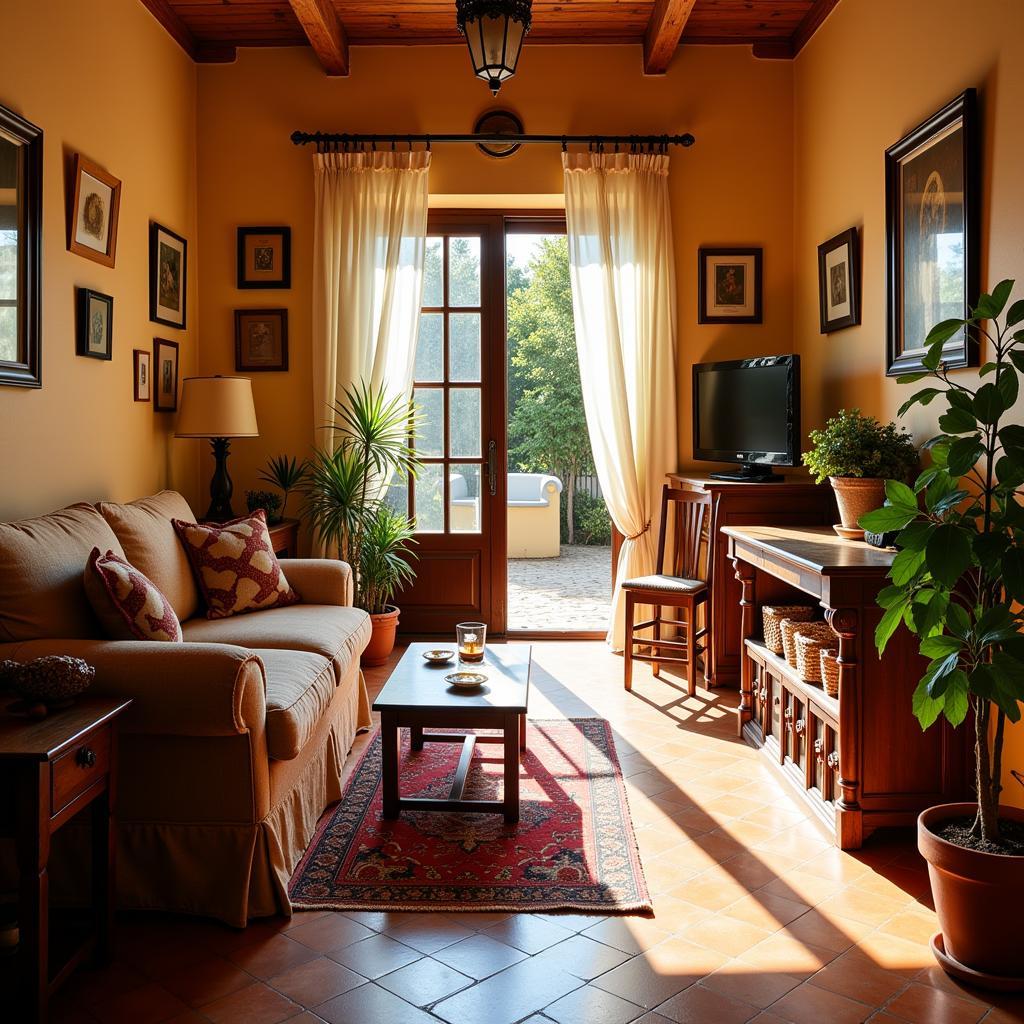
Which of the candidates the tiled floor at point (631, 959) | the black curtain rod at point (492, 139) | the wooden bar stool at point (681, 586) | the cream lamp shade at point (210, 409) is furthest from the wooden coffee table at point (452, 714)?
the black curtain rod at point (492, 139)

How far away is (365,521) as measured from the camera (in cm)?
488

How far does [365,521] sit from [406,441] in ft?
1.93

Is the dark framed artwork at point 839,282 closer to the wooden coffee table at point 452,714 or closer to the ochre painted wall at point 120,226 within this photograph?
the wooden coffee table at point 452,714

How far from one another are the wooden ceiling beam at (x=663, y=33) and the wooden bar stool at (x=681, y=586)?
2.26m

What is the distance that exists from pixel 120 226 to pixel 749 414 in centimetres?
299

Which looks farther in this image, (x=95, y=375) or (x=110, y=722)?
(x=95, y=375)

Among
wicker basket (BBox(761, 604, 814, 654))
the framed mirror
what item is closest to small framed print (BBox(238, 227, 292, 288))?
the framed mirror

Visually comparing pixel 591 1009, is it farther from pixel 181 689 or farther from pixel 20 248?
pixel 20 248

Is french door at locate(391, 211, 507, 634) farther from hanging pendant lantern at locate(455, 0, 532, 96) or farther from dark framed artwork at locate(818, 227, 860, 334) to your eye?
hanging pendant lantern at locate(455, 0, 532, 96)

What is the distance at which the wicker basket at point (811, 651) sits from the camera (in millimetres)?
3062

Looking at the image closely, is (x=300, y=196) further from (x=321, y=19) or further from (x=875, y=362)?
(x=875, y=362)

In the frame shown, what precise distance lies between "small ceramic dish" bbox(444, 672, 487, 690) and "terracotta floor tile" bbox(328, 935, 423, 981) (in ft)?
2.78

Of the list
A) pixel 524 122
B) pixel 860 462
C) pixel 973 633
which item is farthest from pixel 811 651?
pixel 524 122

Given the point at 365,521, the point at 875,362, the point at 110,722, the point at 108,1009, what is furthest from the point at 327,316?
the point at 108,1009
